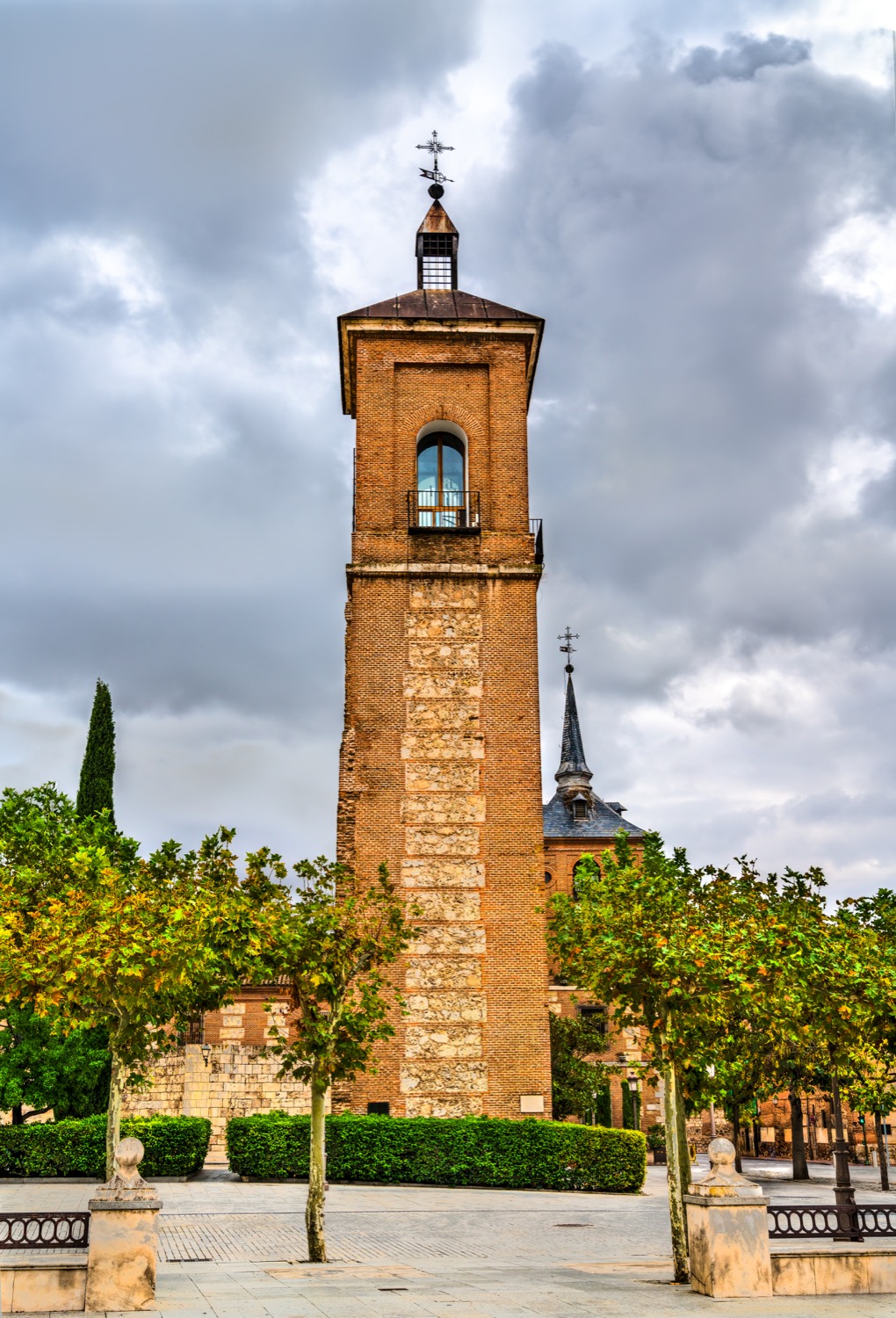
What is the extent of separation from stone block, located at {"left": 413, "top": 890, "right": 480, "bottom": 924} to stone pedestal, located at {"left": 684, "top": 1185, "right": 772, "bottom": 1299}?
15434 millimetres

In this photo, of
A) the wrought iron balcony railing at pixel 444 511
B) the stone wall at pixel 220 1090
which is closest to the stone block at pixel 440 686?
the wrought iron balcony railing at pixel 444 511

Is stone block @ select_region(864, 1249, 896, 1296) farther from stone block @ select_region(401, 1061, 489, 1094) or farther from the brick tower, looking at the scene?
stone block @ select_region(401, 1061, 489, 1094)

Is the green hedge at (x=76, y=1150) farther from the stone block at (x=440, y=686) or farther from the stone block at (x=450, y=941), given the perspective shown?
the stone block at (x=440, y=686)

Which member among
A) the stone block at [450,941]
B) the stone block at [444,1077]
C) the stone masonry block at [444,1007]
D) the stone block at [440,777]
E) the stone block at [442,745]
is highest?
the stone block at [442,745]

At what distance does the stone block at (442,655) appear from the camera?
2888cm

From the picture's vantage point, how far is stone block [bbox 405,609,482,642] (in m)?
29.1

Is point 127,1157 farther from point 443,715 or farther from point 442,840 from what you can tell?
point 443,715

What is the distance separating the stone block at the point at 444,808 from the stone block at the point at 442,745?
954mm

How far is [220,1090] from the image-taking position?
29.8m

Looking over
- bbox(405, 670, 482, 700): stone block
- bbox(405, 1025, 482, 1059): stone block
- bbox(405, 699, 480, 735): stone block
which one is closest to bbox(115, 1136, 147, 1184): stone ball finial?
bbox(405, 1025, 482, 1059): stone block

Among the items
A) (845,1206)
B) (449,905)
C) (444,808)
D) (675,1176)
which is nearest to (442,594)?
(444,808)

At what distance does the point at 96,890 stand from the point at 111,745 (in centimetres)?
1737

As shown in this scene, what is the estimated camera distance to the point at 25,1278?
1047cm

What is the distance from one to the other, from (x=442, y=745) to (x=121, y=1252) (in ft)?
59.8
